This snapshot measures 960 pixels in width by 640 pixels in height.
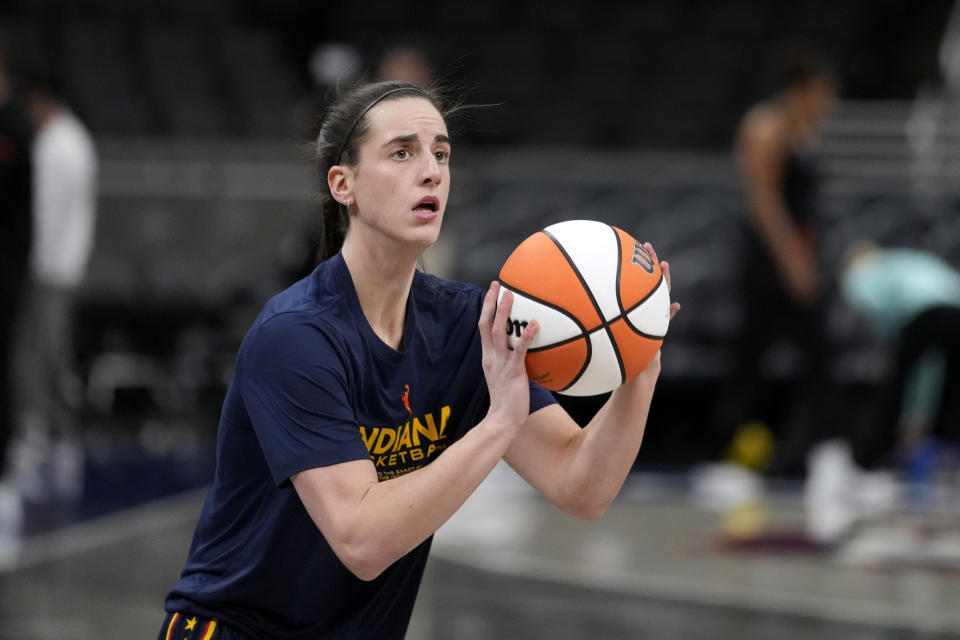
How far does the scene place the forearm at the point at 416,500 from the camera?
2242mm

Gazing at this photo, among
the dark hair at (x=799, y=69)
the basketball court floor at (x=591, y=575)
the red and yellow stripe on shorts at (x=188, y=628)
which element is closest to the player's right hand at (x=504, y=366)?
the red and yellow stripe on shorts at (x=188, y=628)

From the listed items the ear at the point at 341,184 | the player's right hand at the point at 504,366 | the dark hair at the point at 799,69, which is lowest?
the player's right hand at the point at 504,366

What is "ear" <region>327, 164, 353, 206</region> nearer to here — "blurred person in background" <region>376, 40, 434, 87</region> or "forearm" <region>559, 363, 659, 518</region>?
"forearm" <region>559, 363, 659, 518</region>

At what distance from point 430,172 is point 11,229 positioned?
4725 mm

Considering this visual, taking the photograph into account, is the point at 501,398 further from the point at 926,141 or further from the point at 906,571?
the point at 926,141

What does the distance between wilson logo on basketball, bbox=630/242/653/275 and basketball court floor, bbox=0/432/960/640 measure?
264cm

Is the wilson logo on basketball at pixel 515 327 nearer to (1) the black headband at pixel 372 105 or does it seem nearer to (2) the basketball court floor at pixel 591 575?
(1) the black headband at pixel 372 105

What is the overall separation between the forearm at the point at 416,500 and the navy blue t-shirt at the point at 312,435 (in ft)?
0.35

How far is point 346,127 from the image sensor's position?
2.53 metres

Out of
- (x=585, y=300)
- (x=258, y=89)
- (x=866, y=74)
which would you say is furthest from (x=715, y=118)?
(x=585, y=300)

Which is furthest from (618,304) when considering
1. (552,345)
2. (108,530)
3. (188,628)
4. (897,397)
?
(897,397)

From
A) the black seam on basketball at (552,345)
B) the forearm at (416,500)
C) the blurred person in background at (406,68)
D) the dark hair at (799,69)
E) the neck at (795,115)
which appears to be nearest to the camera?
the forearm at (416,500)

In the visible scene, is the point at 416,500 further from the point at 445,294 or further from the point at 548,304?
the point at 445,294

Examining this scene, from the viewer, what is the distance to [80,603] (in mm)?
5441
